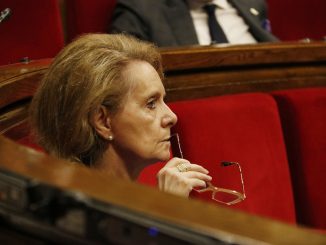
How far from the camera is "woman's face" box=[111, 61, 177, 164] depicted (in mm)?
518

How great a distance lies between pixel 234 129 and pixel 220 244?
0.53 meters

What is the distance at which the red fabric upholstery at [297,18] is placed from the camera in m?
1.16

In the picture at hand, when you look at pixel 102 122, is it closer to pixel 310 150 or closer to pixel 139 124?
pixel 139 124

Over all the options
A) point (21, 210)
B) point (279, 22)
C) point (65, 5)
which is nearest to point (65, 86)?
point (21, 210)

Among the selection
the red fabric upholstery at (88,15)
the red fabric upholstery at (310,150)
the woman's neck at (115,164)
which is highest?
the red fabric upholstery at (88,15)

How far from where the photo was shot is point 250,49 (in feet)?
2.59

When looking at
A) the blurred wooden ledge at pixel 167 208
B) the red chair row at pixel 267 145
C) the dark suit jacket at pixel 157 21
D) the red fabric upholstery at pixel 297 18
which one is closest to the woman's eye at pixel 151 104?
the red chair row at pixel 267 145

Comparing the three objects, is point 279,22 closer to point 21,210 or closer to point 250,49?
point 250,49

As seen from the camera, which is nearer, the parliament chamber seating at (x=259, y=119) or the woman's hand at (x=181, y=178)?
the woman's hand at (x=181, y=178)

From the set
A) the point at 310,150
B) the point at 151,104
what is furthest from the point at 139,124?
the point at 310,150

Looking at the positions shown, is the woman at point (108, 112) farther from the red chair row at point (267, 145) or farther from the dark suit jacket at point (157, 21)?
the dark suit jacket at point (157, 21)

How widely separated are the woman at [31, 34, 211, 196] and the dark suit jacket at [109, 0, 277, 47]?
39 cm

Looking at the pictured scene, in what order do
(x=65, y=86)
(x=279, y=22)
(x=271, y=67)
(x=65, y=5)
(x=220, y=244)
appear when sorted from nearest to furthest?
(x=220, y=244), (x=65, y=86), (x=271, y=67), (x=65, y=5), (x=279, y=22)

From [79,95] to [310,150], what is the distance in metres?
0.39
